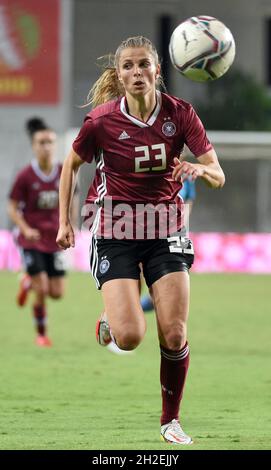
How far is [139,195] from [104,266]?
0.45 m

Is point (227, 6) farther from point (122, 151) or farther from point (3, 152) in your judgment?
point (122, 151)

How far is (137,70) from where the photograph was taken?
254 inches

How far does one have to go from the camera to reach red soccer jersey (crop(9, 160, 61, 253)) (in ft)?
40.7

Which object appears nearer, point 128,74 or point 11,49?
point 128,74

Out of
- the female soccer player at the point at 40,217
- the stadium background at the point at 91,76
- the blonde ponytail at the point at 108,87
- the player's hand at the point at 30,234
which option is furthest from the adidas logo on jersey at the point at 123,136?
the stadium background at the point at 91,76

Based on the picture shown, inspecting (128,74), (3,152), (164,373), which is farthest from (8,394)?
(3,152)

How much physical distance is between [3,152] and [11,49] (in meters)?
2.49

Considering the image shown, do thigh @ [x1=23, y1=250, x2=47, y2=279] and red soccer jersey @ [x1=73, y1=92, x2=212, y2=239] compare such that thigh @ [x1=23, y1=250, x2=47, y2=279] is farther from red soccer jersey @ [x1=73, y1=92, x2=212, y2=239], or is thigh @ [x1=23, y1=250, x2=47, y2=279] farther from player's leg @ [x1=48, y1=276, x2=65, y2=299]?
red soccer jersey @ [x1=73, y1=92, x2=212, y2=239]

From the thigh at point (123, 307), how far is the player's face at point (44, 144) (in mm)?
5851

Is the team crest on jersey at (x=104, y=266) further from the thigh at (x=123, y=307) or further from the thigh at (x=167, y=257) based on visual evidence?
the thigh at (x=167, y=257)

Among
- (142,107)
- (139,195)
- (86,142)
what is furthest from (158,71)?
(139,195)

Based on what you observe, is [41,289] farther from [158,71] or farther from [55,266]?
[158,71]

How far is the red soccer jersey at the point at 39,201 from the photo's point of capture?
488 inches

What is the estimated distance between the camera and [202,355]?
11602 mm
